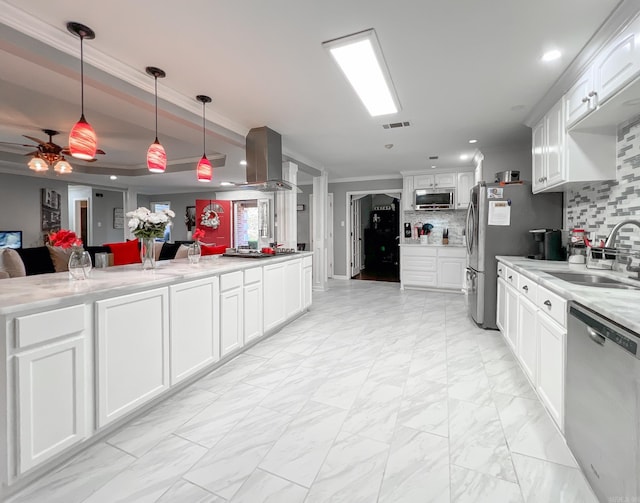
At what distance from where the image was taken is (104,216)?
8.50 m

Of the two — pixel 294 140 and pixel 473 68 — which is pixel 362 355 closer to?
pixel 473 68

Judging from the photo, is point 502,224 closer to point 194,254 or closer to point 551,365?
point 551,365

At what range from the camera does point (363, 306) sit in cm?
469

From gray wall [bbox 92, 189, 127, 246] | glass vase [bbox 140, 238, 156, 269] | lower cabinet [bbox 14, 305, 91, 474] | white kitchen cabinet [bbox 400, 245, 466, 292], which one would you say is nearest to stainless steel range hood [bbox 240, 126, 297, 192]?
glass vase [bbox 140, 238, 156, 269]

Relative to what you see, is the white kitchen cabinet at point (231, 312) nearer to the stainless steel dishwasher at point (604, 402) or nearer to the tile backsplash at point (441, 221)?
the stainless steel dishwasher at point (604, 402)

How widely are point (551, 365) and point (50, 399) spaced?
252cm

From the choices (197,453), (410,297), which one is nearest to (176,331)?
(197,453)

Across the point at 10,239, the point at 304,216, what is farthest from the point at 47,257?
the point at 304,216

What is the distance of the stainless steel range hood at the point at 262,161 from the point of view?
11.9 ft

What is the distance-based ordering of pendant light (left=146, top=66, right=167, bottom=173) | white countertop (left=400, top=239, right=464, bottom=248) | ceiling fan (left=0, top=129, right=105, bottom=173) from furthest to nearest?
white countertop (left=400, top=239, right=464, bottom=248) < ceiling fan (left=0, top=129, right=105, bottom=173) < pendant light (left=146, top=66, right=167, bottom=173)

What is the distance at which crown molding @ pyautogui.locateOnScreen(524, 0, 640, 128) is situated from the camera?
167 cm

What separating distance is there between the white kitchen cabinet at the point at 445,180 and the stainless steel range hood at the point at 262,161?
352 cm

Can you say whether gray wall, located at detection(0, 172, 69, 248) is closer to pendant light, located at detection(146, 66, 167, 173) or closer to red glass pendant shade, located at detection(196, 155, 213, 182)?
red glass pendant shade, located at detection(196, 155, 213, 182)

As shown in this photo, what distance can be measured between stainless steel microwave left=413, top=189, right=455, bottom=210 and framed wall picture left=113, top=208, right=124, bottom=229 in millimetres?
7920
